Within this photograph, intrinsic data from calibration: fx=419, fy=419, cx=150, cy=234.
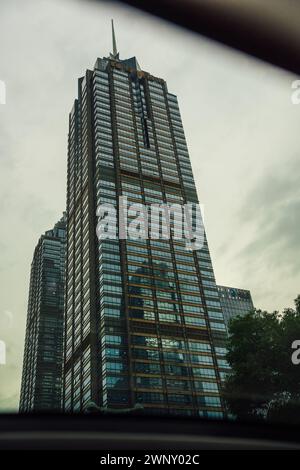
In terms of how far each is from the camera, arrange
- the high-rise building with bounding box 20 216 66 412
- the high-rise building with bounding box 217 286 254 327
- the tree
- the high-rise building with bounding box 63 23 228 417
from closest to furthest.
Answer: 1. the tree
2. the high-rise building with bounding box 63 23 228 417
3. the high-rise building with bounding box 20 216 66 412
4. the high-rise building with bounding box 217 286 254 327

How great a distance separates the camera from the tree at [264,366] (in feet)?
50.4

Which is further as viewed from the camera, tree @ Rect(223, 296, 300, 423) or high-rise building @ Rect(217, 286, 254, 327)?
high-rise building @ Rect(217, 286, 254, 327)

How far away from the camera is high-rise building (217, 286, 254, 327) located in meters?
98.0

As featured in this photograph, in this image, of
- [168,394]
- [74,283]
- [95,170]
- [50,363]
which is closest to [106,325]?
[168,394]

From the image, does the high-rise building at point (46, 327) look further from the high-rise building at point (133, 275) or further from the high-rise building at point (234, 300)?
the high-rise building at point (234, 300)

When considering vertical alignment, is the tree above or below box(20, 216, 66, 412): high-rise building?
below
